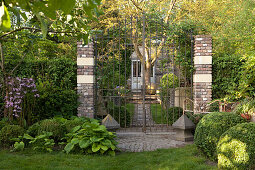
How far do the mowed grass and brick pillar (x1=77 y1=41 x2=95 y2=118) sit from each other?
2.42 meters

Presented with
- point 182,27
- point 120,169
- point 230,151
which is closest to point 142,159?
point 120,169

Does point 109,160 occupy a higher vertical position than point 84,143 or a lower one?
lower

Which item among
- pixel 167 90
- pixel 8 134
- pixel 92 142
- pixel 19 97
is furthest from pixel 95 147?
pixel 167 90

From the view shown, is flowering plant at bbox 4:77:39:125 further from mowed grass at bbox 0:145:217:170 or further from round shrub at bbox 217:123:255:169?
Answer: round shrub at bbox 217:123:255:169

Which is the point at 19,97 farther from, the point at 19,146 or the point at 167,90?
the point at 167,90

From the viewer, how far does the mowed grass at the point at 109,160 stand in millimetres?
3980

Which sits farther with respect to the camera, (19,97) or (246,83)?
(246,83)

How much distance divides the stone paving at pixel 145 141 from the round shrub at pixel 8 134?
225cm

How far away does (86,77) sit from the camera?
696 centimetres

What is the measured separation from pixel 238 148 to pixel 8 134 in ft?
14.6

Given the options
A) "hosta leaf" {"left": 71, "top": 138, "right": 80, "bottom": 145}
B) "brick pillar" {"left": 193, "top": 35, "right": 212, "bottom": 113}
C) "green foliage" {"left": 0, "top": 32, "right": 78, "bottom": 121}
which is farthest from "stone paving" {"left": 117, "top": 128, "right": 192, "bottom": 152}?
"green foliage" {"left": 0, "top": 32, "right": 78, "bottom": 121}

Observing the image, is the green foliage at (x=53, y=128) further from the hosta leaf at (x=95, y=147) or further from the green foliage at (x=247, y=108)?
the green foliage at (x=247, y=108)

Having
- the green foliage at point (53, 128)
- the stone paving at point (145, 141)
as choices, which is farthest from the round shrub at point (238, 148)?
the green foliage at point (53, 128)

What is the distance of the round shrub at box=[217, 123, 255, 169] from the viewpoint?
3359mm
